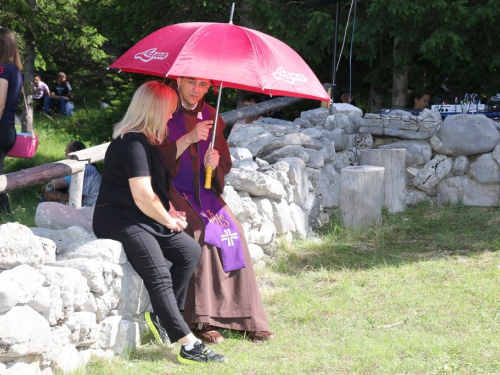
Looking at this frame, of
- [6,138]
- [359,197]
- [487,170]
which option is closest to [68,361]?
[6,138]

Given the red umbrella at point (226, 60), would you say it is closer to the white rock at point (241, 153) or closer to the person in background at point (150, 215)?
the person in background at point (150, 215)

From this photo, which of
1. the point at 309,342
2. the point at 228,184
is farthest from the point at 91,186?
the point at 309,342

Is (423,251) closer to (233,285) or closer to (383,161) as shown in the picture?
(383,161)

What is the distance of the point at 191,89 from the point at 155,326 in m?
1.52

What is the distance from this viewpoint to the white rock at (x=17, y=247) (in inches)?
143

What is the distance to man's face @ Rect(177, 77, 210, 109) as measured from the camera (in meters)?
4.84

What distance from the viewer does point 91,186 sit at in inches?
286

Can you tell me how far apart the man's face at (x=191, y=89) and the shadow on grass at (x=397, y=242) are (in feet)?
5.89

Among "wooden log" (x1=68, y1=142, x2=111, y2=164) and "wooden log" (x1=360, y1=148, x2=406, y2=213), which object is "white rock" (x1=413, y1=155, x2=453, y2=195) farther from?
"wooden log" (x1=68, y1=142, x2=111, y2=164)

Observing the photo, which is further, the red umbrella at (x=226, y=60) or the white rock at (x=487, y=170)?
the white rock at (x=487, y=170)

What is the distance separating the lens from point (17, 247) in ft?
12.0

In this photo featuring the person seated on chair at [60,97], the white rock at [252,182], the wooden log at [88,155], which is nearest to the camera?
the wooden log at [88,155]

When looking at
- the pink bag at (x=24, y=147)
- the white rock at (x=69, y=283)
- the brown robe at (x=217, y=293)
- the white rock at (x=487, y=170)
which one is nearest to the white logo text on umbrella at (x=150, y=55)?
the brown robe at (x=217, y=293)

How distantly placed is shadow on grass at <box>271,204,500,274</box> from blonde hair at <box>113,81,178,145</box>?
2.21 m
